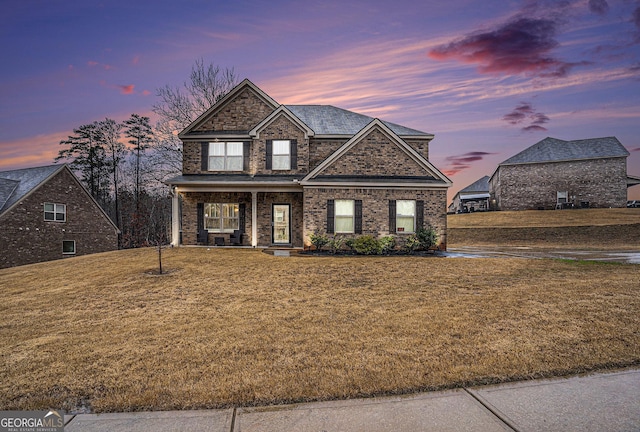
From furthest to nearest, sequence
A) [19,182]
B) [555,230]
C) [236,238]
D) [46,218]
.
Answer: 1. [555,230]
2. [19,182]
3. [46,218]
4. [236,238]

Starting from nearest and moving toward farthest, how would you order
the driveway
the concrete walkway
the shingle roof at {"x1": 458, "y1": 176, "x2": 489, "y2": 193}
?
1. the concrete walkway
2. the driveway
3. the shingle roof at {"x1": 458, "y1": 176, "x2": 489, "y2": 193}

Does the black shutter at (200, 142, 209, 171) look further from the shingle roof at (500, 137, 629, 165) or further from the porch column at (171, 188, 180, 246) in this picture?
the shingle roof at (500, 137, 629, 165)

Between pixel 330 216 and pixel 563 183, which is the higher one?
pixel 563 183

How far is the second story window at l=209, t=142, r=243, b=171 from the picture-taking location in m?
18.6

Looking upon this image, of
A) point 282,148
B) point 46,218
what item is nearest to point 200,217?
point 282,148

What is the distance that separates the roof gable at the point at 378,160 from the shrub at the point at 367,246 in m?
3.16

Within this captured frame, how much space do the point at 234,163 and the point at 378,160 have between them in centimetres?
802

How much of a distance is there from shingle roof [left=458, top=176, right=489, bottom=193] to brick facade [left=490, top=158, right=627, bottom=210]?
41.3 ft

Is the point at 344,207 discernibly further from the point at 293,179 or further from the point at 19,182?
the point at 19,182

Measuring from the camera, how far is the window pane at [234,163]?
18609mm

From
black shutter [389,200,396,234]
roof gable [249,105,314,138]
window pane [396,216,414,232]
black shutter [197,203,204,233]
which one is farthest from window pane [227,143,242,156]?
window pane [396,216,414,232]

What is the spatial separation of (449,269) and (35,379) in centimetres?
1037

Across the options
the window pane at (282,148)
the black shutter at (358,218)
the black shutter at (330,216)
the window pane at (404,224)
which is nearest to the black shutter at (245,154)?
the window pane at (282,148)

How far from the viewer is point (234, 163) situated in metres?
18.6
